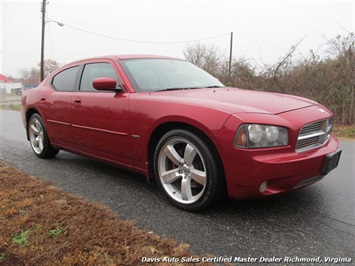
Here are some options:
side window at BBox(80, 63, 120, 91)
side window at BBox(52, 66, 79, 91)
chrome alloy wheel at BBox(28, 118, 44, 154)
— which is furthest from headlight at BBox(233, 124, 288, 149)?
chrome alloy wheel at BBox(28, 118, 44, 154)

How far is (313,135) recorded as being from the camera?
2.65m

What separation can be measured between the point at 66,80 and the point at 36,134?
1215 mm

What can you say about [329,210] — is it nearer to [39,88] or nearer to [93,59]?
[93,59]

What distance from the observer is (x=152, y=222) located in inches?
102

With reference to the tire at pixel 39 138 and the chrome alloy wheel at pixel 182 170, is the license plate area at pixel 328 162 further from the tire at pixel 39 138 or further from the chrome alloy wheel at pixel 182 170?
the tire at pixel 39 138

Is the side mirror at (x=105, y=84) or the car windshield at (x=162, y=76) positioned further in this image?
the car windshield at (x=162, y=76)

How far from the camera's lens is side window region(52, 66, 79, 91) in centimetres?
413

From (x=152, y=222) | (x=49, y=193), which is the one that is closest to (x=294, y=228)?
(x=152, y=222)

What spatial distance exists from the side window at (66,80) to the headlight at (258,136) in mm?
2590

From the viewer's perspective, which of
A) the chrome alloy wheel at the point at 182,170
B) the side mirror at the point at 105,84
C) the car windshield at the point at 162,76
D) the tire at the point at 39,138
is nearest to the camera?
the chrome alloy wheel at the point at 182,170

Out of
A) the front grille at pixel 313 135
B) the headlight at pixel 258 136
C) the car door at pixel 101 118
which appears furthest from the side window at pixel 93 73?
the front grille at pixel 313 135

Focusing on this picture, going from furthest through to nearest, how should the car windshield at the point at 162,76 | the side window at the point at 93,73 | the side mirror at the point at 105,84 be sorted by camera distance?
the side window at the point at 93,73
the car windshield at the point at 162,76
the side mirror at the point at 105,84

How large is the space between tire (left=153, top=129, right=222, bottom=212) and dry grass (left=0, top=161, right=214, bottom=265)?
0.53 m

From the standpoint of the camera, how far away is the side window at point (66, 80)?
163 inches
